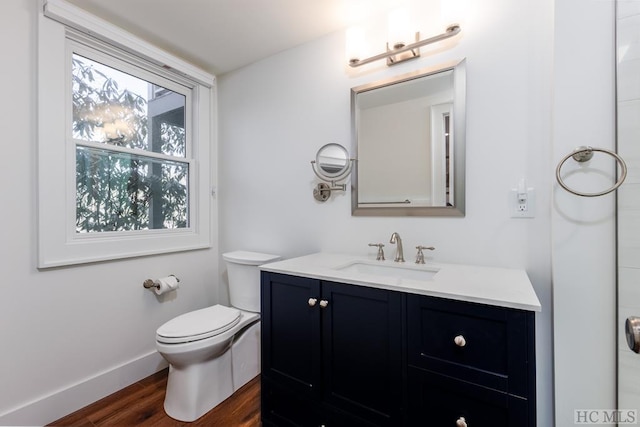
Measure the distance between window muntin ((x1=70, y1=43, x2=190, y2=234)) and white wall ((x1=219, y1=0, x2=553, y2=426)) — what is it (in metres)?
0.39

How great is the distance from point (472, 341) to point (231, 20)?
2.04 metres

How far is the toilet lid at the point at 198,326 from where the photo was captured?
148 centimetres

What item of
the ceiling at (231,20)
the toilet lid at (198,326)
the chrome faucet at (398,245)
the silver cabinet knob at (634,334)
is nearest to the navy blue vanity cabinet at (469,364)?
the silver cabinet knob at (634,334)

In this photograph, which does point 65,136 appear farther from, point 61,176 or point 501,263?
point 501,263

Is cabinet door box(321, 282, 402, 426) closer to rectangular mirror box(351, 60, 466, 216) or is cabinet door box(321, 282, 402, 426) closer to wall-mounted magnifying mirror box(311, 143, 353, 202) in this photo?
rectangular mirror box(351, 60, 466, 216)

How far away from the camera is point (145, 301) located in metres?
1.94

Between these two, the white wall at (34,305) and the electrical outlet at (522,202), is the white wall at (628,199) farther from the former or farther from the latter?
the white wall at (34,305)

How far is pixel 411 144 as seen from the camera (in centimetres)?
154

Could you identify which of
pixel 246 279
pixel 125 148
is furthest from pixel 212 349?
pixel 125 148

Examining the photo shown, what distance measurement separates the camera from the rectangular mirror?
142 cm

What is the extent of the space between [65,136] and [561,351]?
2.60 meters

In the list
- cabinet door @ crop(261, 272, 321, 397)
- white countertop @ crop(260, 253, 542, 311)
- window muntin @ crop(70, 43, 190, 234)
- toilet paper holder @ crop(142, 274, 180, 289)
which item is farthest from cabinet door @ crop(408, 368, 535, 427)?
window muntin @ crop(70, 43, 190, 234)

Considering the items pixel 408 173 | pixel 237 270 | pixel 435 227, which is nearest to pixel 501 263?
pixel 435 227

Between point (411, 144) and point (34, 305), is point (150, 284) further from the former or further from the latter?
point (411, 144)
